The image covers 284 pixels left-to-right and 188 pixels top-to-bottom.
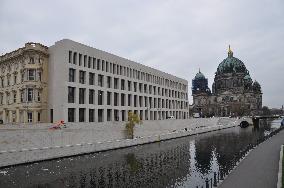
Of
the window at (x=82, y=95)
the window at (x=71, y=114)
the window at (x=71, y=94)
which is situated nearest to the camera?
the window at (x=71, y=94)

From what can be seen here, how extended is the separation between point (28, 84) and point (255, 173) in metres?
46.9

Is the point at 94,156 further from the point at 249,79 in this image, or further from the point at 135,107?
the point at 249,79

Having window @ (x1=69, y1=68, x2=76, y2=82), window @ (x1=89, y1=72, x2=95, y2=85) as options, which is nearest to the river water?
window @ (x1=69, y1=68, x2=76, y2=82)

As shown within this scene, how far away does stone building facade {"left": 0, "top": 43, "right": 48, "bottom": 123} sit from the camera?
60.5 metres

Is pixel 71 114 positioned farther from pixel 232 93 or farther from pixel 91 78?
pixel 232 93

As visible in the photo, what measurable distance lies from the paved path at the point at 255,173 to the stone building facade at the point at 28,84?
4211 centimetres

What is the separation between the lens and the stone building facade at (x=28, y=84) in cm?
6047

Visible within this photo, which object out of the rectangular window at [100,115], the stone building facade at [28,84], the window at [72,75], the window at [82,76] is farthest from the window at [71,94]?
the rectangular window at [100,115]

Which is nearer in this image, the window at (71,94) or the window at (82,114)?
the window at (71,94)

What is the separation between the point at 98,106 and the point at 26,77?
1687 cm

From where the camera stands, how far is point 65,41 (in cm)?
6141

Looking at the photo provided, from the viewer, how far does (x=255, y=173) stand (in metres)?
27.2

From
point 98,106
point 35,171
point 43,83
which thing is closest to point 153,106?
point 98,106

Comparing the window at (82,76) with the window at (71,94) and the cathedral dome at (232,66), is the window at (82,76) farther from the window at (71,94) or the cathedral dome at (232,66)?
the cathedral dome at (232,66)
